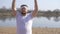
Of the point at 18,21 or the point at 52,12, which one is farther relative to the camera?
the point at 52,12

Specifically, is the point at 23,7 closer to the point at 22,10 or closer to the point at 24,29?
the point at 22,10

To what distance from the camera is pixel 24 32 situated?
421 centimetres

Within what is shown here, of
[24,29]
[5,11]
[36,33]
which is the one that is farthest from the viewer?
[5,11]

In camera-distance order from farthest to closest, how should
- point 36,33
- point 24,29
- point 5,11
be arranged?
point 5,11
point 36,33
point 24,29

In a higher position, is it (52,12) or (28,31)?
(28,31)

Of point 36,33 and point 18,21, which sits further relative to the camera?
point 36,33

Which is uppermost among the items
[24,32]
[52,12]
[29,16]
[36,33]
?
[29,16]

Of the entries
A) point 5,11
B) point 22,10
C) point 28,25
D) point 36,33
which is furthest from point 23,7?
point 5,11

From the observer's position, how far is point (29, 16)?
429 cm

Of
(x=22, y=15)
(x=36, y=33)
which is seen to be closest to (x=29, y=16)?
(x=22, y=15)

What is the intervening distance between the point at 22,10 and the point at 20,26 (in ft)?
1.07

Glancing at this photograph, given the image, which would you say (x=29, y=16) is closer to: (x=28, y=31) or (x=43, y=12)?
(x=28, y=31)

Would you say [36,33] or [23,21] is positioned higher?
[23,21]

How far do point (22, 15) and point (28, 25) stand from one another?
242mm
